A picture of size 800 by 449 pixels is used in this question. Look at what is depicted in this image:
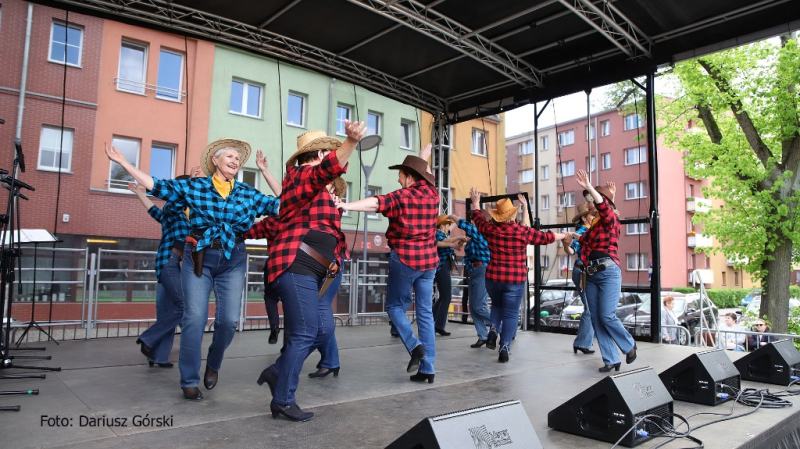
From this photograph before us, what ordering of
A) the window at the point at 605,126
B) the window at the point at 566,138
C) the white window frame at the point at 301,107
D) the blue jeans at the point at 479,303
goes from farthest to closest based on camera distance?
the white window frame at the point at 301,107
the window at the point at 605,126
the window at the point at 566,138
the blue jeans at the point at 479,303

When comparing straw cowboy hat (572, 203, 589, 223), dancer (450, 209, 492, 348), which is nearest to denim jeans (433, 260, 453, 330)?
dancer (450, 209, 492, 348)

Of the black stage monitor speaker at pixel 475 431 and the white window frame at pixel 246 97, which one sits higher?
the white window frame at pixel 246 97

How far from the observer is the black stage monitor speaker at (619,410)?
264 cm

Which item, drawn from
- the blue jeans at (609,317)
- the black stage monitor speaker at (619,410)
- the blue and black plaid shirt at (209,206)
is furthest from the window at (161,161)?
the black stage monitor speaker at (619,410)

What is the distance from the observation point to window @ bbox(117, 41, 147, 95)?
11703mm

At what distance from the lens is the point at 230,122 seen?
11.9 metres

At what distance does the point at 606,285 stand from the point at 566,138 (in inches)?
185

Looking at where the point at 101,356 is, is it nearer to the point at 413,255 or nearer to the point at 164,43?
the point at 413,255

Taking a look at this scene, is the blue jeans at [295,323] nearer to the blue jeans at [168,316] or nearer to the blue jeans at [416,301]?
the blue jeans at [416,301]

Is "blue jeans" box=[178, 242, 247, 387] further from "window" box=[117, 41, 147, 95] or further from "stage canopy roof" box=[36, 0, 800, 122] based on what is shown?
"window" box=[117, 41, 147, 95]

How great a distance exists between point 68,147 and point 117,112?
1259 millimetres

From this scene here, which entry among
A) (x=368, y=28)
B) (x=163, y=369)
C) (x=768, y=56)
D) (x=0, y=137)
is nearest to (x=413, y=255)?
(x=163, y=369)

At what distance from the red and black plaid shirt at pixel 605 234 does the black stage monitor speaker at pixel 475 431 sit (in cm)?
296

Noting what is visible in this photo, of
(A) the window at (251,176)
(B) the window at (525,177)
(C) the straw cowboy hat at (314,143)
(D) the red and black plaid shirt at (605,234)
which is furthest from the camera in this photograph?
(B) the window at (525,177)
